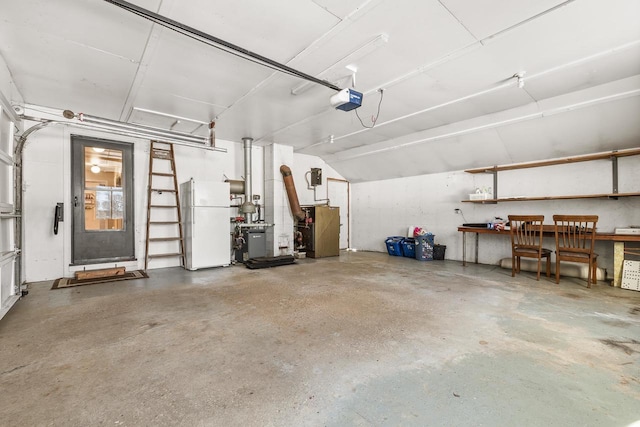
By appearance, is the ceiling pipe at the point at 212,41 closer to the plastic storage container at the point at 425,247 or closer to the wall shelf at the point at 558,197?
the wall shelf at the point at 558,197

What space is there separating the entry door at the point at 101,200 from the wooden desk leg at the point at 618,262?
807 centimetres

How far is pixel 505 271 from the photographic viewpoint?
5262 millimetres

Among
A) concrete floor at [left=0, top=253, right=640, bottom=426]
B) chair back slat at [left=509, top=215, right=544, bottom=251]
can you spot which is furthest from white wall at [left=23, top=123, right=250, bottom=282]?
chair back slat at [left=509, top=215, right=544, bottom=251]

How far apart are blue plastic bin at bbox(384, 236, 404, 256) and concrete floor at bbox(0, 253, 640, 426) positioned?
325cm

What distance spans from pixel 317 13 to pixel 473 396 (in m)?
3.10

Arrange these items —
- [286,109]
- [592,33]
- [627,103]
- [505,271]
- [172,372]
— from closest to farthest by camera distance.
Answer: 1. [172,372]
2. [592,33]
3. [627,103]
4. [286,109]
5. [505,271]

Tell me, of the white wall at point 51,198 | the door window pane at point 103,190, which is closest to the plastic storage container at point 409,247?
the white wall at point 51,198

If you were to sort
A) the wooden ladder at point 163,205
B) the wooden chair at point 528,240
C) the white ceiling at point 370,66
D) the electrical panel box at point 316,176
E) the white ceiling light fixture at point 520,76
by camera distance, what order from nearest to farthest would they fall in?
the white ceiling at point 370,66, the white ceiling light fixture at point 520,76, the wooden chair at point 528,240, the wooden ladder at point 163,205, the electrical panel box at point 316,176

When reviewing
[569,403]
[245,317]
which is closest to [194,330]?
[245,317]

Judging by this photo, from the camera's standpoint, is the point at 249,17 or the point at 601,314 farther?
the point at 601,314

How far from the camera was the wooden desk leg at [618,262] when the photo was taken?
4.18 meters

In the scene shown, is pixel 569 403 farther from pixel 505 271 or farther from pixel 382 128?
pixel 382 128

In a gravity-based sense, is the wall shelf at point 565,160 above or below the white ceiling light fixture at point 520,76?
below

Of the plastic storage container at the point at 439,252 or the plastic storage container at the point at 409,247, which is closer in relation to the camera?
→ the plastic storage container at the point at 439,252
